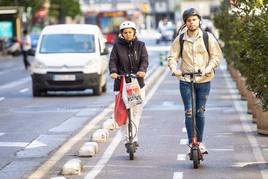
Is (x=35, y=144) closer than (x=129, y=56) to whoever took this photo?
Result: No

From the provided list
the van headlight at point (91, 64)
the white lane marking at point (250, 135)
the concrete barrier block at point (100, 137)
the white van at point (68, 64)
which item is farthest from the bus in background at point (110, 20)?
the concrete barrier block at point (100, 137)

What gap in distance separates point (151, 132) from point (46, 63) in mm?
9817

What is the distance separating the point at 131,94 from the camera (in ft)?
42.4

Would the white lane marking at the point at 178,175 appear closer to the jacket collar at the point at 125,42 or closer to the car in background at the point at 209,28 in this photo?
the jacket collar at the point at 125,42

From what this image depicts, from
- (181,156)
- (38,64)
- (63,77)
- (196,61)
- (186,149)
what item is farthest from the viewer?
(38,64)

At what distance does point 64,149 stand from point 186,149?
1759mm

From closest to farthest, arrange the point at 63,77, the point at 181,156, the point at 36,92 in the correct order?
the point at 181,156
the point at 63,77
the point at 36,92

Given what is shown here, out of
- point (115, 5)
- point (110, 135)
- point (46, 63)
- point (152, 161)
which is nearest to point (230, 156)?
point (152, 161)

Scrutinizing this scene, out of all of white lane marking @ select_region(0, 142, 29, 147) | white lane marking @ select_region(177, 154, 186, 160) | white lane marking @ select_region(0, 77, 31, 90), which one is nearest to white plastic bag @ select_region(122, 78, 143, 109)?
white lane marking @ select_region(177, 154, 186, 160)

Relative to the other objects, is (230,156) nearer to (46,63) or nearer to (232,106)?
(232,106)

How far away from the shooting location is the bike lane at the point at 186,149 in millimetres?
11703

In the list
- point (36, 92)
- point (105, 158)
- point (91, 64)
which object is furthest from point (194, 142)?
point (36, 92)

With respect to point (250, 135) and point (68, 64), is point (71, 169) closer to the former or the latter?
point (250, 135)

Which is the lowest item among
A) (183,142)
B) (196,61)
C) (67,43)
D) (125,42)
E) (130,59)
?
(67,43)
